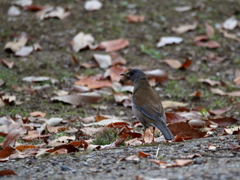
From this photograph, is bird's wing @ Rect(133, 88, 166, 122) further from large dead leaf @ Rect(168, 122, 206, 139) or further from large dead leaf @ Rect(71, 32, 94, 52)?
large dead leaf @ Rect(71, 32, 94, 52)

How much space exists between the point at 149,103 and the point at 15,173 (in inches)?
105

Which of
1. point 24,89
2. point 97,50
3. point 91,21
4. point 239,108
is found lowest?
point 239,108

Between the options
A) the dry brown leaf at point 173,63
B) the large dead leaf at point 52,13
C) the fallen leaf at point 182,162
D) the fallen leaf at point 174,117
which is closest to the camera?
the fallen leaf at point 182,162

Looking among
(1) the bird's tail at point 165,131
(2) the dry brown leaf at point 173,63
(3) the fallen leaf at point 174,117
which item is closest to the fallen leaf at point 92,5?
(2) the dry brown leaf at point 173,63

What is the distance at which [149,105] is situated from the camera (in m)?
6.32

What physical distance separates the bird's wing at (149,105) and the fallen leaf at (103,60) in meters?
3.02

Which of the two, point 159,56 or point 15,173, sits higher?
point 159,56

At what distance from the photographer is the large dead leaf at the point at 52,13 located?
11.4 meters

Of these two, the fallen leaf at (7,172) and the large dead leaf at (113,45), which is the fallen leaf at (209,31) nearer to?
the large dead leaf at (113,45)

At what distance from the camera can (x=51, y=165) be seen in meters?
4.45

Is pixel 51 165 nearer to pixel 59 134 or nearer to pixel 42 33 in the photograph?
pixel 59 134

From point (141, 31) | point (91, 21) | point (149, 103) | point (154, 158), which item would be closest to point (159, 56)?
point (141, 31)

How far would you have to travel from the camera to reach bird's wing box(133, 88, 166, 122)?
608cm

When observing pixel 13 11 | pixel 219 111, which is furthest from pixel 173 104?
pixel 13 11
